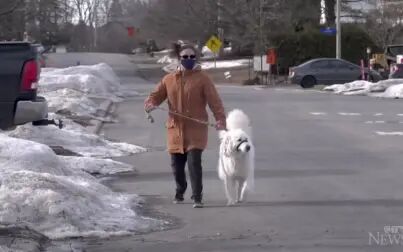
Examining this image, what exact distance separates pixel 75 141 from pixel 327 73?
30.1 metres

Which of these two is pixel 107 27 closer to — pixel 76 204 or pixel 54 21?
pixel 54 21

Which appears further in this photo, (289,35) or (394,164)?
(289,35)

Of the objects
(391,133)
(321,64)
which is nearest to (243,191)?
(391,133)

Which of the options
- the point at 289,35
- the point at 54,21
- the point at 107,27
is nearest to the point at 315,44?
the point at 289,35

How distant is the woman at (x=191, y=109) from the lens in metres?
10.9

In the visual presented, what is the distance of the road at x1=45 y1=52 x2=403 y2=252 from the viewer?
880 cm

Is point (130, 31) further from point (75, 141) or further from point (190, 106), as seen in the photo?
point (190, 106)

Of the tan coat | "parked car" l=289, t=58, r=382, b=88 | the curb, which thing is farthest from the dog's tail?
"parked car" l=289, t=58, r=382, b=88

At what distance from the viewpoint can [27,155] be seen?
1209 centimetres

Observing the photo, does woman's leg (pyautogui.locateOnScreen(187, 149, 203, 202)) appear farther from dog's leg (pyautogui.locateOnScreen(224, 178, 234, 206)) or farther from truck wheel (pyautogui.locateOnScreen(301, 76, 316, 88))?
truck wheel (pyautogui.locateOnScreen(301, 76, 316, 88))

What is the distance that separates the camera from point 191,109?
1102cm

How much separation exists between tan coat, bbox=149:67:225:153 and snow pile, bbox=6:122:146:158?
516cm

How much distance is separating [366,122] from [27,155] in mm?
12872

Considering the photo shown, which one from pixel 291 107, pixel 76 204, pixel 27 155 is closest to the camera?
pixel 76 204
